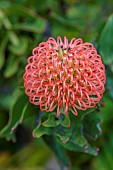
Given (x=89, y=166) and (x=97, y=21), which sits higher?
(x=97, y=21)

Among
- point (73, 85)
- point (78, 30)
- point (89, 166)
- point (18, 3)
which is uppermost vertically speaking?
point (18, 3)

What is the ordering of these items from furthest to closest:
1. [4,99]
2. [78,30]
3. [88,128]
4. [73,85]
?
[4,99], [78,30], [88,128], [73,85]

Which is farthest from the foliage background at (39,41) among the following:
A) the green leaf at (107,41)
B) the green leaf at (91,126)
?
the green leaf at (91,126)

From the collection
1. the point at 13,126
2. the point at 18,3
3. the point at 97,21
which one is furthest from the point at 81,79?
the point at 97,21

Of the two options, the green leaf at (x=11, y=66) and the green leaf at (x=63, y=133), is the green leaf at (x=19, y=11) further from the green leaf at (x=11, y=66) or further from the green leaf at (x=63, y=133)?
the green leaf at (x=63, y=133)

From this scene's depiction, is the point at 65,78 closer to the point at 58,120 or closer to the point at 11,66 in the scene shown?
the point at 58,120

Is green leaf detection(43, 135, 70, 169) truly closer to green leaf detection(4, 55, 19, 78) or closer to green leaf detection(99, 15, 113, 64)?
green leaf detection(99, 15, 113, 64)

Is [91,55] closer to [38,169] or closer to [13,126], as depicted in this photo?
[13,126]

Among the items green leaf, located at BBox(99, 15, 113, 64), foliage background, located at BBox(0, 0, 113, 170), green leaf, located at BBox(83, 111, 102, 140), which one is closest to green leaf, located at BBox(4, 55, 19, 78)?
foliage background, located at BBox(0, 0, 113, 170)

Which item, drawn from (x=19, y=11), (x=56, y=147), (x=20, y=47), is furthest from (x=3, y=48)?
(x=56, y=147)
